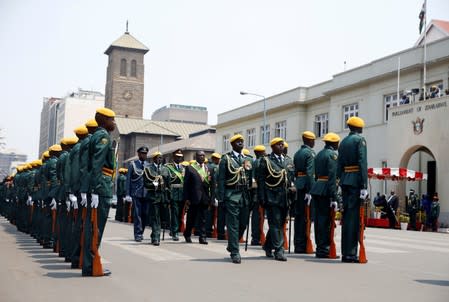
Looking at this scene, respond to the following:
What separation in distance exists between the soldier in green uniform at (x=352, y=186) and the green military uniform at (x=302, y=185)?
3.48ft

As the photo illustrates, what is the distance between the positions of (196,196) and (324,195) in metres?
3.98

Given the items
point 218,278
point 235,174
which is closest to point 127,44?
point 235,174

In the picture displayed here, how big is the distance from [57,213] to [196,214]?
13.0ft

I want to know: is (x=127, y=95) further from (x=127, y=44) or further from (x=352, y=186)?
(x=352, y=186)

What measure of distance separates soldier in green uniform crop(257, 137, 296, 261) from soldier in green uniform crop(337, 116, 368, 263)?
1003mm

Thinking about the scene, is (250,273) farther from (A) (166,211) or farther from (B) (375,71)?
(B) (375,71)

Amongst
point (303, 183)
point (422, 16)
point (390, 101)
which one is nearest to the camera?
point (303, 183)

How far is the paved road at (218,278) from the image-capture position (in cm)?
683

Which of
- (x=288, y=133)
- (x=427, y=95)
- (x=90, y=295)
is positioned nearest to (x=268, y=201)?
(x=90, y=295)

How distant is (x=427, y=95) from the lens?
3155cm

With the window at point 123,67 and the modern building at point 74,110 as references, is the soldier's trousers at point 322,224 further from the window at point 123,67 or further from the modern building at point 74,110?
the modern building at point 74,110

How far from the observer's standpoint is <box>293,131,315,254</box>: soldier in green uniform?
11.9 meters

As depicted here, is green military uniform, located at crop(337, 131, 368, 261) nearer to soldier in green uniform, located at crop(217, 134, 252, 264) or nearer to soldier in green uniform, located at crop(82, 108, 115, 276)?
soldier in green uniform, located at crop(217, 134, 252, 264)

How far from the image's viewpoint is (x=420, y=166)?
33375 millimetres
